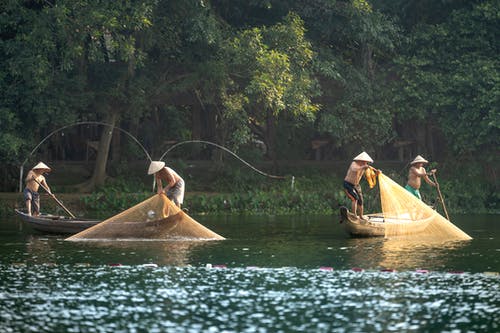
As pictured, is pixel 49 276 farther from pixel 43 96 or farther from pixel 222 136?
pixel 222 136

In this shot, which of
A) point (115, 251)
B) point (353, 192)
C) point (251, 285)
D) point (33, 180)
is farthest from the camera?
point (33, 180)

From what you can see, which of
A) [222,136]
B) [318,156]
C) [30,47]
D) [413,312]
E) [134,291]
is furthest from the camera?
[318,156]

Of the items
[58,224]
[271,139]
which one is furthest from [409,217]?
[271,139]

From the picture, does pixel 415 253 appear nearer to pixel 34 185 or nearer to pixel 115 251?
pixel 115 251

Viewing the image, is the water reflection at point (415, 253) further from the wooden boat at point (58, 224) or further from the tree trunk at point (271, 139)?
the tree trunk at point (271, 139)

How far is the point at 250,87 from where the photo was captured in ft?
107

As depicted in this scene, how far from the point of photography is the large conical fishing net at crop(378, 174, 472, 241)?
24.5m

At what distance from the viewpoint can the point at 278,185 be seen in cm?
3691

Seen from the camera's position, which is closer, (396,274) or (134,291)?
(134,291)

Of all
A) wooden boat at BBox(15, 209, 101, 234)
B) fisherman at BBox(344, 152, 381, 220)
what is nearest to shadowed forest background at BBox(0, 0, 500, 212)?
wooden boat at BBox(15, 209, 101, 234)

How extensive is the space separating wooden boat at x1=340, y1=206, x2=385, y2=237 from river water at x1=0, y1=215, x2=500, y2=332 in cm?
31

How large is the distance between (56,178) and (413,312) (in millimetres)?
23965

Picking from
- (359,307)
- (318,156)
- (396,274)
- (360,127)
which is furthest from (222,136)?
(359,307)

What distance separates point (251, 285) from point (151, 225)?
701 cm
